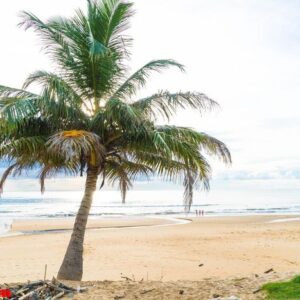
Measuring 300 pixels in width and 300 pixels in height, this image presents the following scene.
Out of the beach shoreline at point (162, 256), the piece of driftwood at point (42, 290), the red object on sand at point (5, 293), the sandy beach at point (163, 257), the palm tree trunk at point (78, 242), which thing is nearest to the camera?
the red object on sand at point (5, 293)

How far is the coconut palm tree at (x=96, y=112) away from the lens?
456 inches

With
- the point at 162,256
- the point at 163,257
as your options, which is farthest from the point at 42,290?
the point at 162,256

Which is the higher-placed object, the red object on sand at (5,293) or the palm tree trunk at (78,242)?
the palm tree trunk at (78,242)

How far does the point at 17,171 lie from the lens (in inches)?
530

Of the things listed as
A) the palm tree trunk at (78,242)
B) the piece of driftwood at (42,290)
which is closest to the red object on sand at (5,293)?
the piece of driftwood at (42,290)

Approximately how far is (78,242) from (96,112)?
3410 mm

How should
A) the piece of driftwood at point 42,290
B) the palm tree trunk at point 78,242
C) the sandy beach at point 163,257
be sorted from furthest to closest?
the sandy beach at point 163,257 → the palm tree trunk at point 78,242 → the piece of driftwood at point 42,290

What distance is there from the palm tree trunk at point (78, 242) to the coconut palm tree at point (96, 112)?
0.03 metres

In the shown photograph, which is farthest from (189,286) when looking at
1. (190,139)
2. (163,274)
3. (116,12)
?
(116,12)

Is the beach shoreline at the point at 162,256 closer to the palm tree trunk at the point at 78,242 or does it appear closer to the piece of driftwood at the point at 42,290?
the palm tree trunk at the point at 78,242

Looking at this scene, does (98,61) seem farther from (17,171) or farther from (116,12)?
(17,171)

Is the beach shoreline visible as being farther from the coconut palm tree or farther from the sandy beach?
the coconut palm tree

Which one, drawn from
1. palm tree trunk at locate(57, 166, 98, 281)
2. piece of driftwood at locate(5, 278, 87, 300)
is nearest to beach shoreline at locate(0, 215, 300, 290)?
palm tree trunk at locate(57, 166, 98, 281)

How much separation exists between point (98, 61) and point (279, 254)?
1361 centimetres
